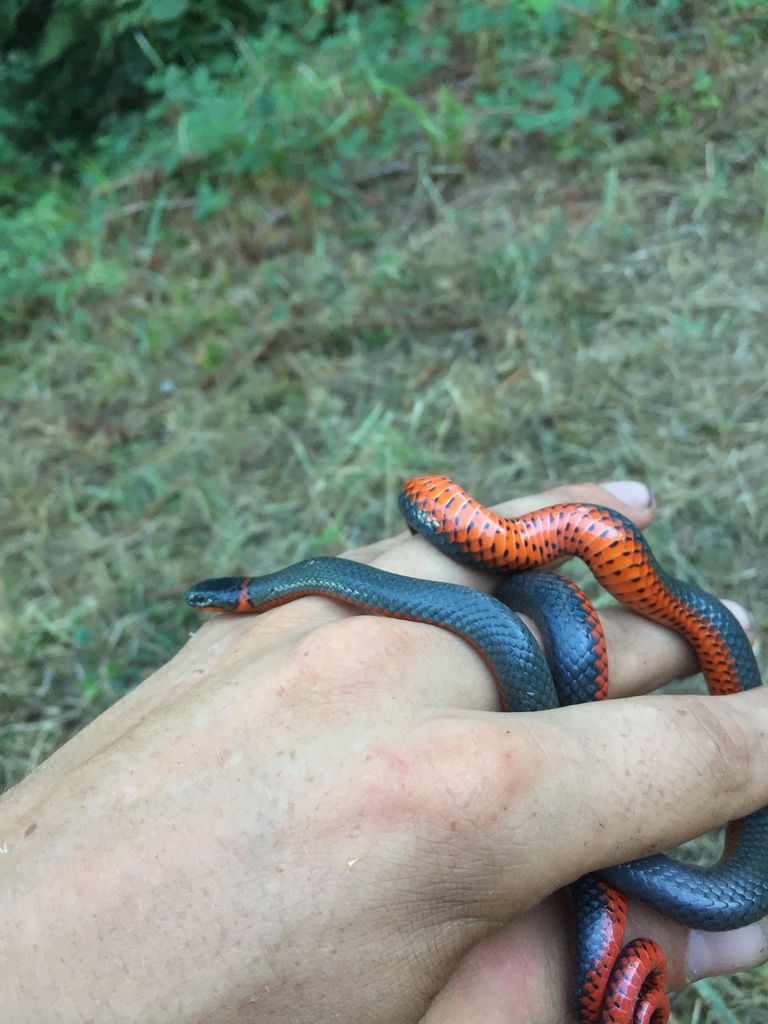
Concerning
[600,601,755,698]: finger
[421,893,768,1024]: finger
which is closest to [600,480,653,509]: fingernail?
[600,601,755,698]: finger

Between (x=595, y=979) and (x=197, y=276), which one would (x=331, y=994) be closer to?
(x=595, y=979)

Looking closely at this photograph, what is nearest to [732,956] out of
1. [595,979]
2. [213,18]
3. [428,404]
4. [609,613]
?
[595,979]

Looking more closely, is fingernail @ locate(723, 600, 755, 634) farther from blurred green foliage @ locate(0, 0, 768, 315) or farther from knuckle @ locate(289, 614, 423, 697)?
blurred green foliage @ locate(0, 0, 768, 315)

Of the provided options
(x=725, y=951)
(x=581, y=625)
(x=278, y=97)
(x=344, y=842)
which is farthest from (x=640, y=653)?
(x=278, y=97)

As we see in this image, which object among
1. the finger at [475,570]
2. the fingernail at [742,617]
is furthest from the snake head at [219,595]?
the fingernail at [742,617]

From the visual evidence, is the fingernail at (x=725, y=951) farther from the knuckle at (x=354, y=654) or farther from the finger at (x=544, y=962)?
the knuckle at (x=354, y=654)

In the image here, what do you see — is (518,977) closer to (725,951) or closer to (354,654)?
(725,951)
